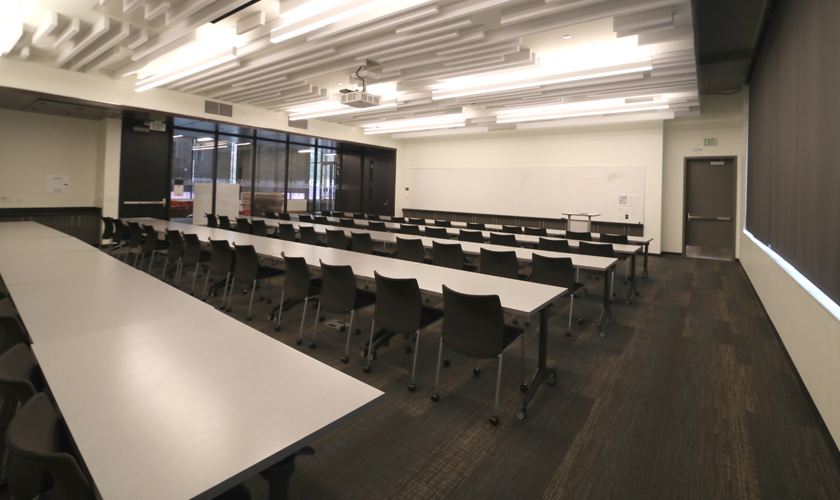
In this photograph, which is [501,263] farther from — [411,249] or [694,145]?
[694,145]

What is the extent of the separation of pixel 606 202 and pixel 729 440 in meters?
8.98

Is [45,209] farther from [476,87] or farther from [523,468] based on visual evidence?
[523,468]

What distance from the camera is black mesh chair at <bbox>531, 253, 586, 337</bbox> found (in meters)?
4.39

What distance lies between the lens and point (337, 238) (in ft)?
21.0

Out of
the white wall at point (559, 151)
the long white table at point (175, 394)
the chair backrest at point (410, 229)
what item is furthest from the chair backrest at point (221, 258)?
the white wall at point (559, 151)

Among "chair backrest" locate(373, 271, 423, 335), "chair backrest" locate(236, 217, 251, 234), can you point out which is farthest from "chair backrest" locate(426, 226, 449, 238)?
"chair backrest" locate(373, 271, 423, 335)

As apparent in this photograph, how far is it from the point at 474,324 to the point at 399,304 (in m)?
0.67

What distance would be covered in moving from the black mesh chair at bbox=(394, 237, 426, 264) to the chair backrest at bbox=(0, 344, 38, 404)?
410 cm

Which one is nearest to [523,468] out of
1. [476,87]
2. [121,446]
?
[121,446]

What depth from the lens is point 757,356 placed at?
3859mm

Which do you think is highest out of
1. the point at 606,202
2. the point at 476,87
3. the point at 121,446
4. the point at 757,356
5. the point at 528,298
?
the point at 476,87

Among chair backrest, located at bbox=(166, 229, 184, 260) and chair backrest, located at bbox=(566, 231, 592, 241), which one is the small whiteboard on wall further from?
chair backrest, located at bbox=(566, 231, 592, 241)

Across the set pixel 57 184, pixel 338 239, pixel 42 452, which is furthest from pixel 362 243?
pixel 57 184

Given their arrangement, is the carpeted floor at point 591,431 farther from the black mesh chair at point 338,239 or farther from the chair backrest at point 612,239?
the chair backrest at point 612,239
